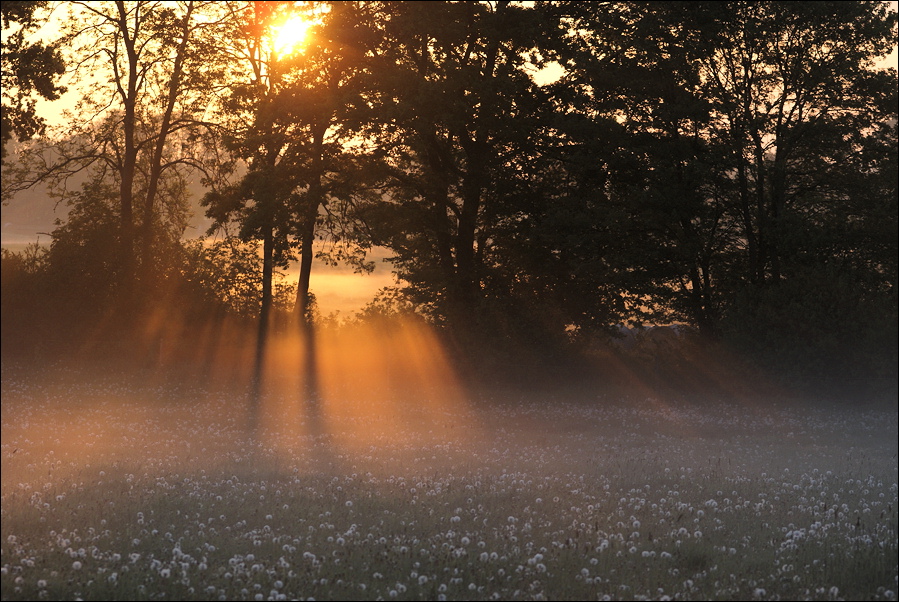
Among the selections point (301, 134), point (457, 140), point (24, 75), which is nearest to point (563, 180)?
point (457, 140)

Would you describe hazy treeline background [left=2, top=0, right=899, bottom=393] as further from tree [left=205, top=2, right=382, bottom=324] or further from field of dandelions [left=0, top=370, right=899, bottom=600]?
field of dandelions [left=0, top=370, right=899, bottom=600]

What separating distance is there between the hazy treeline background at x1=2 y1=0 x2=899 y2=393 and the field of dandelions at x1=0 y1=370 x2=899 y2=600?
278 inches

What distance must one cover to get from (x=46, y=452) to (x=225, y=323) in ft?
67.0

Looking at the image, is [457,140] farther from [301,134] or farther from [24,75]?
[24,75]

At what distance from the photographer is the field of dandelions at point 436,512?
30.4ft

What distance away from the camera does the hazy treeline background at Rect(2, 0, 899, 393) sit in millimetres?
28375

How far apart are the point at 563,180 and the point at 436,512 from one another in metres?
23.0

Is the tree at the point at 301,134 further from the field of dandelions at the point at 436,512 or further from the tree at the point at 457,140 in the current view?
the field of dandelions at the point at 436,512

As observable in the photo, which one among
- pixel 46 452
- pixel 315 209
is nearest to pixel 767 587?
pixel 46 452

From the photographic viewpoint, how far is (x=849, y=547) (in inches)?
429

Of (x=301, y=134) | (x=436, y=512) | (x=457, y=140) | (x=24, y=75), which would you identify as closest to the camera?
(x=436, y=512)

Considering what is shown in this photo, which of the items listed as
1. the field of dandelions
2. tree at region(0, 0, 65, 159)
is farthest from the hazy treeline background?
the field of dandelions

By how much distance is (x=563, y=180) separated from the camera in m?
33.7

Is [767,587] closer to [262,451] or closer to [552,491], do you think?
[552,491]
